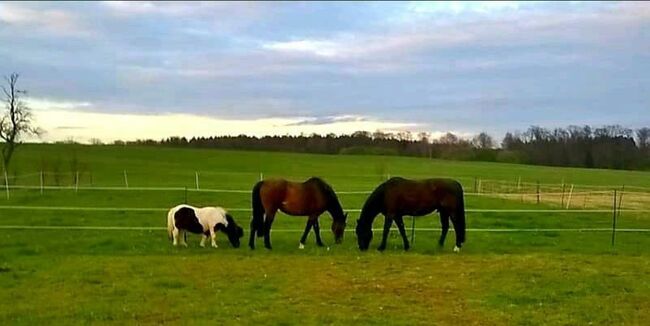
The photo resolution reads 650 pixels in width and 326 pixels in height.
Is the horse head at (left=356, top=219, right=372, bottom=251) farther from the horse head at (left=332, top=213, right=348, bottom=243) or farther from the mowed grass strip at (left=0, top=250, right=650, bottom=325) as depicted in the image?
the mowed grass strip at (left=0, top=250, right=650, bottom=325)

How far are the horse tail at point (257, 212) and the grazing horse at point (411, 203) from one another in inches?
71.4

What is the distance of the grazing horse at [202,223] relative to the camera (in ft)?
41.7

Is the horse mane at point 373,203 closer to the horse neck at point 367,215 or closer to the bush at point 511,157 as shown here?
the horse neck at point 367,215

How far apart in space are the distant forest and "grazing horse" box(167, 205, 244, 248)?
1903 cm

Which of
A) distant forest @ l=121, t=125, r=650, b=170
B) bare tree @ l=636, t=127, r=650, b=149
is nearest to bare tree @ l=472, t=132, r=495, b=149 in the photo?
distant forest @ l=121, t=125, r=650, b=170

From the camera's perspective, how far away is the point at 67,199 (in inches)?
1033

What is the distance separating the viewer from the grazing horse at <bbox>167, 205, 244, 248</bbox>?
12.7 meters

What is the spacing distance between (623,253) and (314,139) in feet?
212

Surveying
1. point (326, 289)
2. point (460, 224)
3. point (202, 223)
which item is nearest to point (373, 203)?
point (460, 224)

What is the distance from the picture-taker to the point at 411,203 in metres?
12.6

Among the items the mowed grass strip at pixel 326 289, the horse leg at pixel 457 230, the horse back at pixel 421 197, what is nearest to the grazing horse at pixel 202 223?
the mowed grass strip at pixel 326 289

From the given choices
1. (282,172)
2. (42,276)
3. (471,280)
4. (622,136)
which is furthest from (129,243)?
(282,172)

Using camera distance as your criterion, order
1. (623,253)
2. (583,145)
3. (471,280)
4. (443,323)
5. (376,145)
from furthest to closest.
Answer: (376,145) < (583,145) < (623,253) < (471,280) < (443,323)

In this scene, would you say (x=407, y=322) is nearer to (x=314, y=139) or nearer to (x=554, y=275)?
(x=554, y=275)
